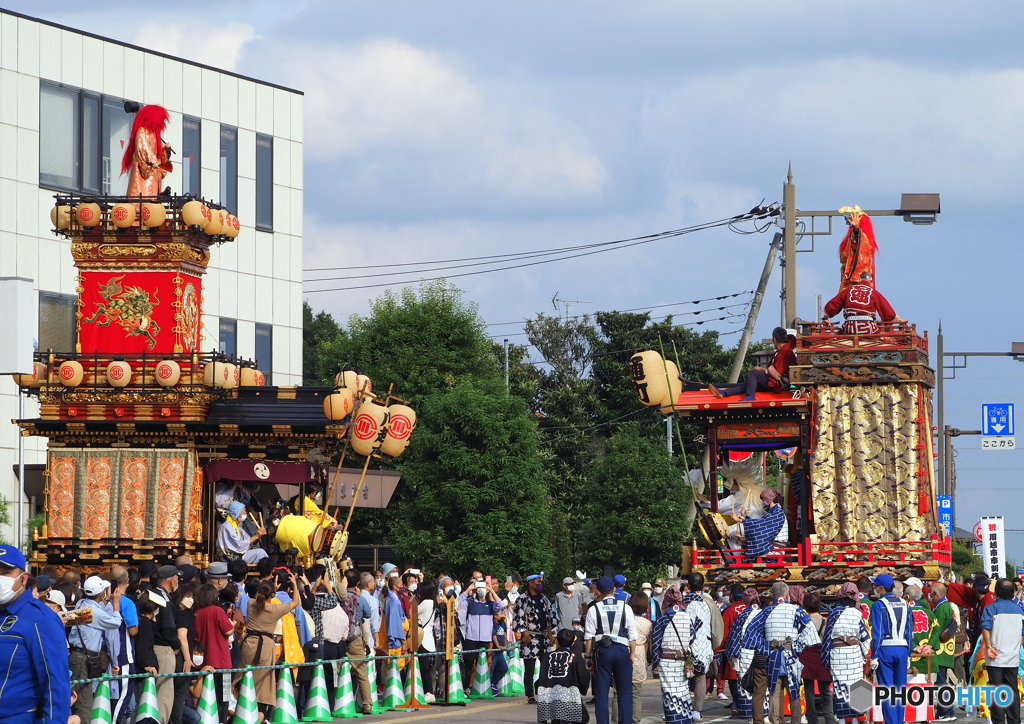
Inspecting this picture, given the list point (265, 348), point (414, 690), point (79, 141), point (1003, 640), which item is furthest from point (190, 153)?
point (1003, 640)

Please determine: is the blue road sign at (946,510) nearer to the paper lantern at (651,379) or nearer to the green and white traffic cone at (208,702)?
the paper lantern at (651,379)

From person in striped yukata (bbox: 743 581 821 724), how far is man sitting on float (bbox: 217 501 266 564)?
938 centimetres

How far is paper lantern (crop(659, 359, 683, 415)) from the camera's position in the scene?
26.9 m

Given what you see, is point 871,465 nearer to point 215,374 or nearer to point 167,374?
point 215,374

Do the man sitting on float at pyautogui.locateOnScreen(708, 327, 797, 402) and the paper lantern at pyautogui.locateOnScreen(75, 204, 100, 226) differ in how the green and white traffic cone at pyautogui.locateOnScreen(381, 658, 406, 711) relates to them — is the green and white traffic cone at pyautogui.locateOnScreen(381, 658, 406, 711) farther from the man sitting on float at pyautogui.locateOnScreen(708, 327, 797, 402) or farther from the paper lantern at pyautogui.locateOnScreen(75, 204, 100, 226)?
the paper lantern at pyautogui.locateOnScreen(75, 204, 100, 226)

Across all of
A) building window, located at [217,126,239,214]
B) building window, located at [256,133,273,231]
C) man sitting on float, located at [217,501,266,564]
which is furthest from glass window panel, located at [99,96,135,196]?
man sitting on float, located at [217,501,266,564]

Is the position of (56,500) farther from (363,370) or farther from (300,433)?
(363,370)

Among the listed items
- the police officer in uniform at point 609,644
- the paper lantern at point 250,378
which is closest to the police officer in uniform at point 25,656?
the police officer in uniform at point 609,644

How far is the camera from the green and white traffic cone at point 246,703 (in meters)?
18.0

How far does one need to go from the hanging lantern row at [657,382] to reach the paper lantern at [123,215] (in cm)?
858

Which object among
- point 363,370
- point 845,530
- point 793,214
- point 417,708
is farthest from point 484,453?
point 417,708

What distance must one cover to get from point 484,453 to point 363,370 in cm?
834

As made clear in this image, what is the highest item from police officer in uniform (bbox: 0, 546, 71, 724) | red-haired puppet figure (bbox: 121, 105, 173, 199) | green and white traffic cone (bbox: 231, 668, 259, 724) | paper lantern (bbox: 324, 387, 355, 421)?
red-haired puppet figure (bbox: 121, 105, 173, 199)

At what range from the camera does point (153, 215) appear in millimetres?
25828
